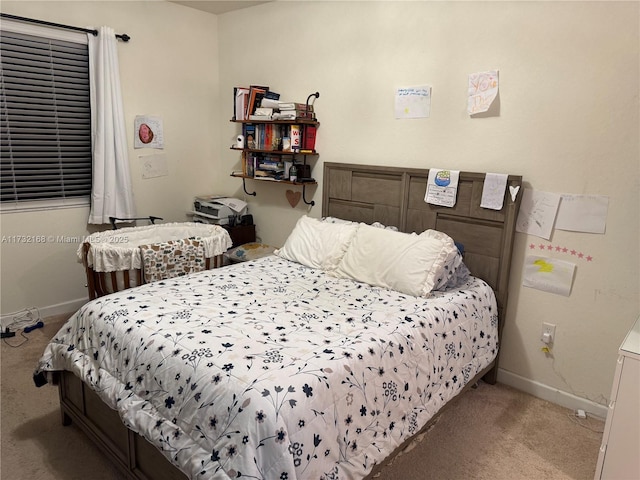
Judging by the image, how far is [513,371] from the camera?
271cm

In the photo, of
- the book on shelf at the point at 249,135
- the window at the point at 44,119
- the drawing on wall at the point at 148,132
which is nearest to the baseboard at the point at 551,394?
the book on shelf at the point at 249,135

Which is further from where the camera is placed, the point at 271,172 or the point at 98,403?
the point at 271,172

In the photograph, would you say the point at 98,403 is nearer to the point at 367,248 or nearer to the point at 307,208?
the point at 367,248

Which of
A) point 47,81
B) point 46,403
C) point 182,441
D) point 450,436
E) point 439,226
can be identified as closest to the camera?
point 182,441

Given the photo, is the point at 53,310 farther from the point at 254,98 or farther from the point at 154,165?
the point at 254,98

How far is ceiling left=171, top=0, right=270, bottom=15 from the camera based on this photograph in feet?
12.1

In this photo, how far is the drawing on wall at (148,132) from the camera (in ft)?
12.2

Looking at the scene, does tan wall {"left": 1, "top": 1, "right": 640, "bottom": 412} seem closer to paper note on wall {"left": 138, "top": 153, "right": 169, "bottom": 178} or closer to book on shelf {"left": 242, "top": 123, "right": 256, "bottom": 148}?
paper note on wall {"left": 138, "top": 153, "right": 169, "bottom": 178}

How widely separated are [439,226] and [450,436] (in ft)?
4.02

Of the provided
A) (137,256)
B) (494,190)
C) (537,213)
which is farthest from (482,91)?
(137,256)

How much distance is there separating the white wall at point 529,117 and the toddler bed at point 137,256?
4.08 ft

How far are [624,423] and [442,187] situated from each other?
1519 millimetres

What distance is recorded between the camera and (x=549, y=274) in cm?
249

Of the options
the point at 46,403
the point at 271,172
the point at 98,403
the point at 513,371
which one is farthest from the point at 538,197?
the point at 46,403
